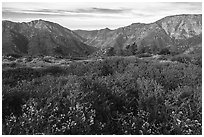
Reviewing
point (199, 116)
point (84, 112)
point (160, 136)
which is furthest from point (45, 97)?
point (199, 116)

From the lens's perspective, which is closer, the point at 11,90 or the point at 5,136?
the point at 5,136

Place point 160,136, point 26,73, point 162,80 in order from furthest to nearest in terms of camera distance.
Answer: point 26,73 < point 162,80 < point 160,136

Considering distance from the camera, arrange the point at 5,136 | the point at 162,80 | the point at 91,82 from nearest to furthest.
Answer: the point at 5,136 → the point at 91,82 → the point at 162,80

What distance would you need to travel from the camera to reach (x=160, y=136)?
4.97 meters

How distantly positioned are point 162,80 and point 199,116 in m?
2.04

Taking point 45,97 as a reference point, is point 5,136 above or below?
below

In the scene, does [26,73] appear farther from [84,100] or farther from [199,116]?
[199,116]

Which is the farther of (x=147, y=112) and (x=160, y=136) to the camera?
(x=147, y=112)

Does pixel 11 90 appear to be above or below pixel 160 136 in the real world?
above

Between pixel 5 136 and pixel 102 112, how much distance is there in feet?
5.90

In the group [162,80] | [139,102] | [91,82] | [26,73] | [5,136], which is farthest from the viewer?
[26,73]

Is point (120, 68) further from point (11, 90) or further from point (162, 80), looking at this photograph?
point (11, 90)

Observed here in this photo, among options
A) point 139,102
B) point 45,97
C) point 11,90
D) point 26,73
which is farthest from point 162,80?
point 26,73

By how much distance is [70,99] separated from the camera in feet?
18.2
